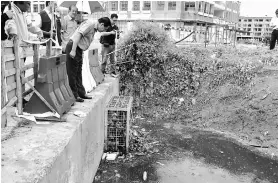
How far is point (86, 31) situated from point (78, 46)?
36 centimetres

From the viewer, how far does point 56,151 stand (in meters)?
3.27

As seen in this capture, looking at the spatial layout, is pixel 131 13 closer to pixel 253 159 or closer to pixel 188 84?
pixel 188 84

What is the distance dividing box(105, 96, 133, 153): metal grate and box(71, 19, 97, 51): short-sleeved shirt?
1.45m

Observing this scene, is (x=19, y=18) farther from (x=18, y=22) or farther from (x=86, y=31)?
(x=86, y=31)

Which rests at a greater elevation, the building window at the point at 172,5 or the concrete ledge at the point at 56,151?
the building window at the point at 172,5

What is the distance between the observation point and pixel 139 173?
556 cm

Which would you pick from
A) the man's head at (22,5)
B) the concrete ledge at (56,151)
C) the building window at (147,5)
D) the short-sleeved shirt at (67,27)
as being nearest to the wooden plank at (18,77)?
the concrete ledge at (56,151)

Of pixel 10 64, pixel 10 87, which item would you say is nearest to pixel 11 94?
pixel 10 87

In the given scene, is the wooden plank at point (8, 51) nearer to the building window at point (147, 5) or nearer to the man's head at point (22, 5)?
the man's head at point (22, 5)

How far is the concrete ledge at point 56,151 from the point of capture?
2822 millimetres

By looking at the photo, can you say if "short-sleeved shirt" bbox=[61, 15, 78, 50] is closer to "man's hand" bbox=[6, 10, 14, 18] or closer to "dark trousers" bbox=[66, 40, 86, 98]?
"dark trousers" bbox=[66, 40, 86, 98]

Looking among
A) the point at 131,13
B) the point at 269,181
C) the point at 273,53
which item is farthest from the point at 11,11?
the point at 131,13

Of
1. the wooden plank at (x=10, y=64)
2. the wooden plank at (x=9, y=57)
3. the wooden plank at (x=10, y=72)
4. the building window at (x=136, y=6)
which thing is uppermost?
the building window at (x=136, y=6)

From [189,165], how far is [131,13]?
133 feet
